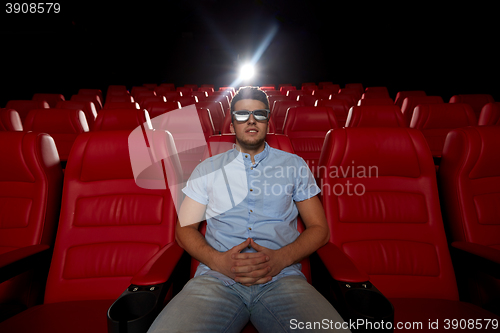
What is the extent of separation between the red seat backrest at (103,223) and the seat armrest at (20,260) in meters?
0.11

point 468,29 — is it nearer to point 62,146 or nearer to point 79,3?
point 62,146

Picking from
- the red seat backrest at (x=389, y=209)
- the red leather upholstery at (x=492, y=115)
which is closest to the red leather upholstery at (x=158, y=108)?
the red seat backrest at (x=389, y=209)

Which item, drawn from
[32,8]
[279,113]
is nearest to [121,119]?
[279,113]

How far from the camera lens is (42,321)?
3.90ft

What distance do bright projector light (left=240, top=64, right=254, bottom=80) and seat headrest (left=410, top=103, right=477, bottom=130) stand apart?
16125 mm

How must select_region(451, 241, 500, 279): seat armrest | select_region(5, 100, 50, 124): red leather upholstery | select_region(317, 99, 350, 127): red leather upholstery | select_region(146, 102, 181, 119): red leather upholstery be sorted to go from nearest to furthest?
select_region(451, 241, 500, 279): seat armrest
select_region(146, 102, 181, 119): red leather upholstery
select_region(5, 100, 50, 124): red leather upholstery
select_region(317, 99, 350, 127): red leather upholstery

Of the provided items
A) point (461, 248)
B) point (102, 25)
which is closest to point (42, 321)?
point (461, 248)

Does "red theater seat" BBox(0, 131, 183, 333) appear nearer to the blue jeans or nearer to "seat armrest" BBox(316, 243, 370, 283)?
the blue jeans

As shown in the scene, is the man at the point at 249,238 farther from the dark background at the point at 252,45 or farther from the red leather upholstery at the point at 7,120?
the dark background at the point at 252,45

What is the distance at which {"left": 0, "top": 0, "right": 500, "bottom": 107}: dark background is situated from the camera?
6.59m

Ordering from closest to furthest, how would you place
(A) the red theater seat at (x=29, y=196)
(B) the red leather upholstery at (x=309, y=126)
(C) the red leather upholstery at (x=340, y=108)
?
1. (A) the red theater seat at (x=29, y=196)
2. (B) the red leather upholstery at (x=309, y=126)
3. (C) the red leather upholstery at (x=340, y=108)

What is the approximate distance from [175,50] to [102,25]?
21.6 feet

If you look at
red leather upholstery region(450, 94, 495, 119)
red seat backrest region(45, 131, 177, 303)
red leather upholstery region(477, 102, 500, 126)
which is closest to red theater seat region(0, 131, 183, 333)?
red seat backrest region(45, 131, 177, 303)

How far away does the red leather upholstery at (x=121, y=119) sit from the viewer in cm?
290
